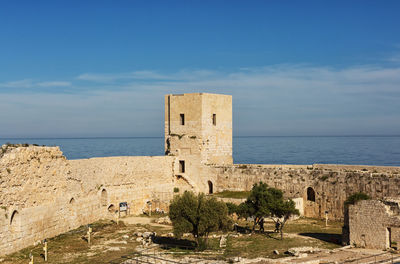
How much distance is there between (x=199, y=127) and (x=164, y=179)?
Answer: 3.76 metres

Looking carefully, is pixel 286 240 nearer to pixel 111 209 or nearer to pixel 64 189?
pixel 64 189

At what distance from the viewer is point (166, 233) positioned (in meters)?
21.0

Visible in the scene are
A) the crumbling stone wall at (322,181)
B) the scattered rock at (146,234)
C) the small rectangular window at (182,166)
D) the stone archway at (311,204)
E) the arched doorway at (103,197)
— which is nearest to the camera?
the scattered rock at (146,234)

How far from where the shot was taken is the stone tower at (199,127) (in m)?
29.2

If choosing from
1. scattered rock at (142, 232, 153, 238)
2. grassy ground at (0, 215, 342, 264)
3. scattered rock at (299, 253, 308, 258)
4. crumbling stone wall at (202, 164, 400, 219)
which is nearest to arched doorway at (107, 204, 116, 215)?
grassy ground at (0, 215, 342, 264)

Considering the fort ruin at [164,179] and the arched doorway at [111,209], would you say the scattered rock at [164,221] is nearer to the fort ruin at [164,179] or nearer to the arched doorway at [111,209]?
the fort ruin at [164,179]

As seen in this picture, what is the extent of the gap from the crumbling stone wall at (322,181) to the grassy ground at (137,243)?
53.5 inches

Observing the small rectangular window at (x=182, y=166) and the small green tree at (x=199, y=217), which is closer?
the small green tree at (x=199, y=217)

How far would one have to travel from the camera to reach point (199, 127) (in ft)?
95.7

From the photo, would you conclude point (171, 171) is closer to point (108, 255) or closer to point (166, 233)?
point (166, 233)

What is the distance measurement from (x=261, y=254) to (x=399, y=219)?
185 inches

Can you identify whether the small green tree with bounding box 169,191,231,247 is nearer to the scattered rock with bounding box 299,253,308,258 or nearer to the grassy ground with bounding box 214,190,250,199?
the scattered rock with bounding box 299,253,308,258

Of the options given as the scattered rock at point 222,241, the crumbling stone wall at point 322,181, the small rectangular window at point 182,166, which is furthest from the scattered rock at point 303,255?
the small rectangular window at point 182,166

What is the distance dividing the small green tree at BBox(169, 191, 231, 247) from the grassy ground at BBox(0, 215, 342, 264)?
0.70 metres
